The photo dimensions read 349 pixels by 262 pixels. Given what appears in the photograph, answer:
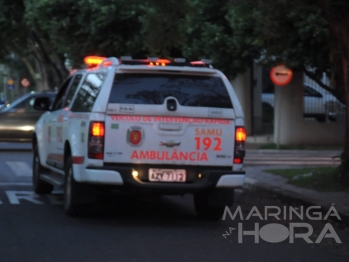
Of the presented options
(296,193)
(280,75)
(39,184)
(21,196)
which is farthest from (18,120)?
(296,193)

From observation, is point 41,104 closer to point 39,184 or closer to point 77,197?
point 39,184

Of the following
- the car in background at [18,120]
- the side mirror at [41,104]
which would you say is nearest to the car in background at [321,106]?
the car in background at [18,120]

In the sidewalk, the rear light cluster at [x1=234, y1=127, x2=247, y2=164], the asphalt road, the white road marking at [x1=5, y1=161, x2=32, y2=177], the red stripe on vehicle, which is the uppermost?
the rear light cluster at [x1=234, y1=127, x2=247, y2=164]

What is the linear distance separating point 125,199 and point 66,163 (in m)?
2.11

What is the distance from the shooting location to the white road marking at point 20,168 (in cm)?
1658

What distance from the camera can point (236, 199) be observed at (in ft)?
44.7

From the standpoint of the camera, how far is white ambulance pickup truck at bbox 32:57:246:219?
997cm

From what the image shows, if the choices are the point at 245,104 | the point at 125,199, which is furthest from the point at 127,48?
the point at 125,199

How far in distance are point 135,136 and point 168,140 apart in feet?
1.33

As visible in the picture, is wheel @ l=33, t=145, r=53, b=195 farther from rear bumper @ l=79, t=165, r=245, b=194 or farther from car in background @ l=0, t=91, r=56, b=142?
car in background @ l=0, t=91, r=56, b=142

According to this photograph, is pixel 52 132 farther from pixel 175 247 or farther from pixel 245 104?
pixel 245 104

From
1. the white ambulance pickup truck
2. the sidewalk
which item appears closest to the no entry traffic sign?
the sidewalk

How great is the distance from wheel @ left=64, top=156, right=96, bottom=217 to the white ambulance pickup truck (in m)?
0.01

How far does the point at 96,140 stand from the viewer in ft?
32.6
